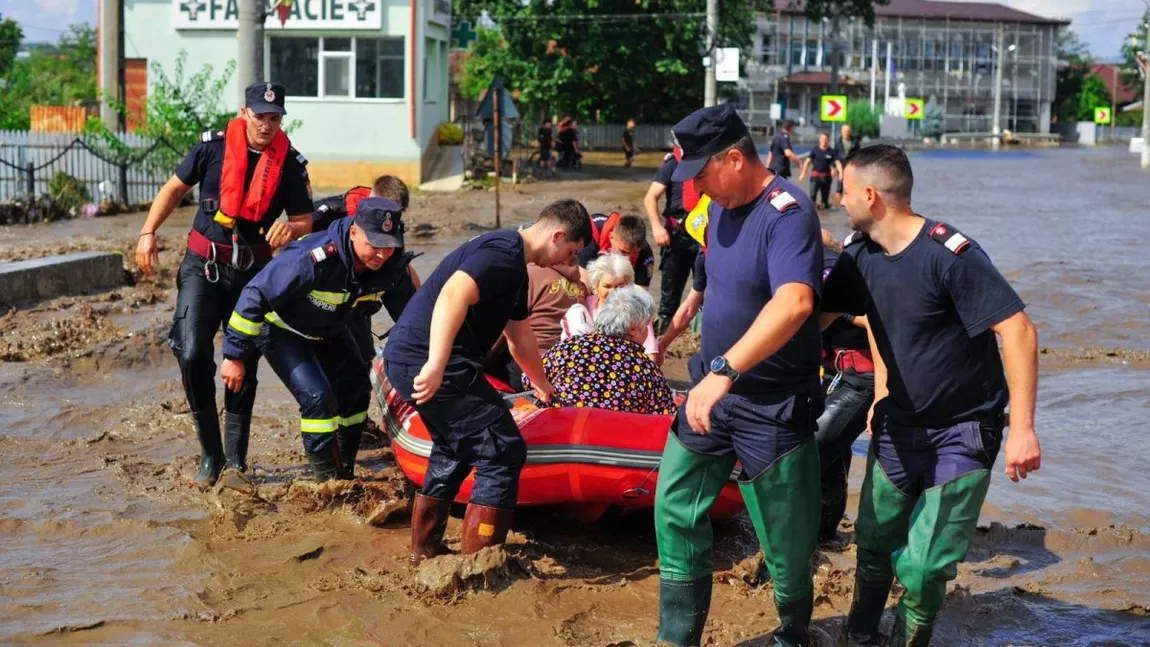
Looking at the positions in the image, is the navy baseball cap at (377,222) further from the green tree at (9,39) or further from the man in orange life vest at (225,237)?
the green tree at (9,39)

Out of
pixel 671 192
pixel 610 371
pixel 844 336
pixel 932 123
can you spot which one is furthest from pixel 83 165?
pixel 932 123

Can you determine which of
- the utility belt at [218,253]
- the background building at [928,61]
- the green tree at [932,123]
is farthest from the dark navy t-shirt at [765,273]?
the background building at [928,61]

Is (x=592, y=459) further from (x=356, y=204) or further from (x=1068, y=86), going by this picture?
(x=1068, y=86)

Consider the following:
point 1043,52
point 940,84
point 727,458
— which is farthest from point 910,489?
point 1043,52

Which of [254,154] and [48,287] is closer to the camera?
[254,154]

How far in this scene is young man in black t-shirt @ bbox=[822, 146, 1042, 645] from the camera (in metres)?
3.99

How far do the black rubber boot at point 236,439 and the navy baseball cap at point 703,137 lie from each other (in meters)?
3.26

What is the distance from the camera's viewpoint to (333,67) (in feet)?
86.2

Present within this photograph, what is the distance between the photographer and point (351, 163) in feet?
85.6

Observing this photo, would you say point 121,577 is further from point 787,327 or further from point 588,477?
point 787,327

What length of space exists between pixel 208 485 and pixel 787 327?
3.72 meters

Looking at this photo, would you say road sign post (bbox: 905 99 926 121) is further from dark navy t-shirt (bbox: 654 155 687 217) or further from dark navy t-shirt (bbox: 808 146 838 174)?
dark navy t-shirt (bbox: 654 155 687 217)

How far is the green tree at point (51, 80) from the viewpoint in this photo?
28.4 meters

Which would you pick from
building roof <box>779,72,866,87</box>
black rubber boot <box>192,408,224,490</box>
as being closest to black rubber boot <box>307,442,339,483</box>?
black rubber boot <box>192,408,224,490</box>
